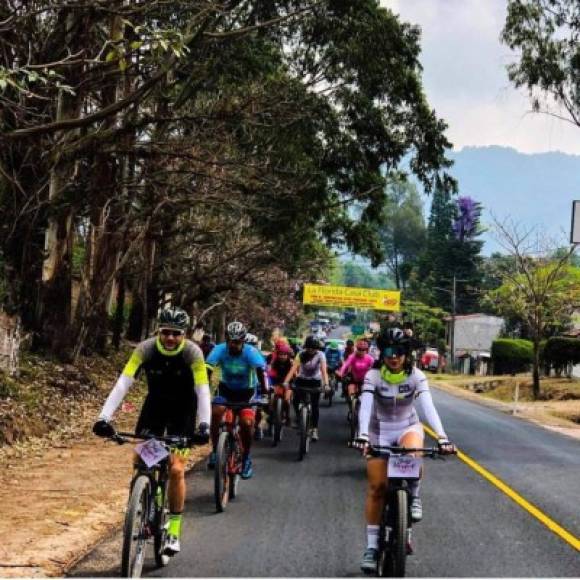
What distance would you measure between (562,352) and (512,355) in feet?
51.6

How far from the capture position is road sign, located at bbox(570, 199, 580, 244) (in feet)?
82.7

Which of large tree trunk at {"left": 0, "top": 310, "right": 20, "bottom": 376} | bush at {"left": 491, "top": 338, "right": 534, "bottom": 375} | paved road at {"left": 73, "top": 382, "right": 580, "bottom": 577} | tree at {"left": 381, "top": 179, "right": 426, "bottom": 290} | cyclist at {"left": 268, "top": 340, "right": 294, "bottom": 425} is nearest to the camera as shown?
paved road at {"left": 73, "top": 382, "right": 580, "bottom": 577}

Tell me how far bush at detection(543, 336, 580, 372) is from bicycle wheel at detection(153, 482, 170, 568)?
1437 inches

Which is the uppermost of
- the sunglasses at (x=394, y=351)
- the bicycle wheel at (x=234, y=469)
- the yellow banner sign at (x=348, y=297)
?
the yellow banner sign at (x=348, y=297)

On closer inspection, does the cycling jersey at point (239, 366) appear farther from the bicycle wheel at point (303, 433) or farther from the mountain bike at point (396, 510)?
the mountain bike at point (396, 510)

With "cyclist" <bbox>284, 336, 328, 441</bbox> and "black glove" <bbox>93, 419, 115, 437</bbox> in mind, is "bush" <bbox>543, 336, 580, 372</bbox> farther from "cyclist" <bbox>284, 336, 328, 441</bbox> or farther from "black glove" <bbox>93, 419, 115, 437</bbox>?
"black glove" <bbox>93, 419, 115, 437</bbox>

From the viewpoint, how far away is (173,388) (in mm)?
6742

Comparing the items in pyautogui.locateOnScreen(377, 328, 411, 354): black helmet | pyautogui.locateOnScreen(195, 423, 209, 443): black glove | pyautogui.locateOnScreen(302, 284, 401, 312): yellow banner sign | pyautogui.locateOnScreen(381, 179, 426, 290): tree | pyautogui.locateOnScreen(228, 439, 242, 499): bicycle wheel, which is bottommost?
pyautogui.locateOnScreen(228, 439, 242, 499): bicycle wheel

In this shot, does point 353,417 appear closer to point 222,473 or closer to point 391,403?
point 222,473

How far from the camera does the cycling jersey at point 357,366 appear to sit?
15406 millimetres

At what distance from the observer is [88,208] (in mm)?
22094

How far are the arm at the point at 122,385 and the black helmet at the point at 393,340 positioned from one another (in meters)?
1.97

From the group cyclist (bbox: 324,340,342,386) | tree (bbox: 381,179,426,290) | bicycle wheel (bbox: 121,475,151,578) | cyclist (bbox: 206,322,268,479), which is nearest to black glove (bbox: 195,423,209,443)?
bicycle wheel (bbox: 121,475,151,578)

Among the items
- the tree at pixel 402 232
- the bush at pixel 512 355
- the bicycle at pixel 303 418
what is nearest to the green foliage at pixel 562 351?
the bush at pixel 512 355
